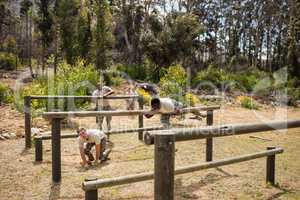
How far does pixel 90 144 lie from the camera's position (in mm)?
6168

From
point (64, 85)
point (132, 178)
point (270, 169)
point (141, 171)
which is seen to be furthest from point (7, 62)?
point (132, 178)

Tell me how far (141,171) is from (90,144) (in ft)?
3.26

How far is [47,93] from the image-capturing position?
10.9 meters

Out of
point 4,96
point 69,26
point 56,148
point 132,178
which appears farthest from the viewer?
point 69,26

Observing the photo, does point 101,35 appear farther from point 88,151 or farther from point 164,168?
point 164,168

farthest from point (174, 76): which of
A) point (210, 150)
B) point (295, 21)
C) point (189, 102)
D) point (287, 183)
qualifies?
point (295, 21)

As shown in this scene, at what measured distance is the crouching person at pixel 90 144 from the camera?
5.95m

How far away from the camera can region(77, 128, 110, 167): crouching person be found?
234 inches

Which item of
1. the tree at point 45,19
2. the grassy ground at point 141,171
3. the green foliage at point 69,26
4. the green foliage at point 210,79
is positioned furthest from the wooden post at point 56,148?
the tree at point 45,19

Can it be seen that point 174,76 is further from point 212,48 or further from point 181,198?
point 212,48

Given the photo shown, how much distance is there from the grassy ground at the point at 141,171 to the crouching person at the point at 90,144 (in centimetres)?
18

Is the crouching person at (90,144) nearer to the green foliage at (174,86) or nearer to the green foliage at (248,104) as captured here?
the green foliage at (174,86)

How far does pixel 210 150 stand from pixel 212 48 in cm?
3166

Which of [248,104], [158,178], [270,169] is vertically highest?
[158,178]
